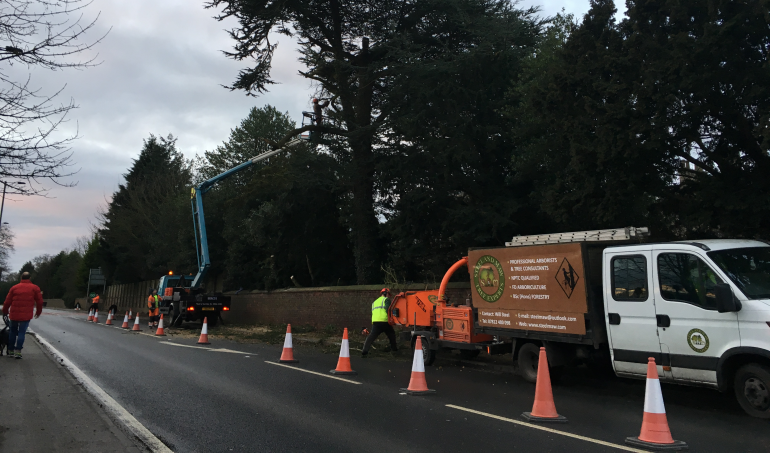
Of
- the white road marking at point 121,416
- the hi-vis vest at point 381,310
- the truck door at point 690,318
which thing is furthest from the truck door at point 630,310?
the white road marking at point 121,416

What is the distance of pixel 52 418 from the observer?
20.8 ft

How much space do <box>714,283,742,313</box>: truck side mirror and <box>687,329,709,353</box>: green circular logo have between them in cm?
52

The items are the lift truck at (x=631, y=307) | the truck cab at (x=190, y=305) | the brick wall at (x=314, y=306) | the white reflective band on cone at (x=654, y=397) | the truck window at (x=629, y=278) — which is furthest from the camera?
the truck cab at (x=190, y=305)

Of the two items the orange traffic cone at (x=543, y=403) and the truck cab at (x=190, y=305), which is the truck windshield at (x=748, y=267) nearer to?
the orange traffic cone at (x=543, y=403)

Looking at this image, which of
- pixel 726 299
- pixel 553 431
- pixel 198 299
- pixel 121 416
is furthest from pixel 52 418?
pixel 198 299

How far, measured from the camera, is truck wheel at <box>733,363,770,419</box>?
6566 millimetres

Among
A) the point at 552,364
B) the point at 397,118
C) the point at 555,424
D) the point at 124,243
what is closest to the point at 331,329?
the point at 397,118

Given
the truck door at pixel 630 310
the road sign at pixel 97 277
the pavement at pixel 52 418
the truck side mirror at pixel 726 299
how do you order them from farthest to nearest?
the road sign at pixel 97 277 → the truck door at pixel 630 310 → the truck side mirror at pixel 726 299 → the pavement at pixel 52 418

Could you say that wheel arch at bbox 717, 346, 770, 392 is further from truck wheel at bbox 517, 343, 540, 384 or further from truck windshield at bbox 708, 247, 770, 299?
truck wheel at bbox 517, 343, 540, 384

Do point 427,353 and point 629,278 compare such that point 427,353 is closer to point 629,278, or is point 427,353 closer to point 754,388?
point 629,278

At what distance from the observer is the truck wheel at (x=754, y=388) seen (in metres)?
6.57

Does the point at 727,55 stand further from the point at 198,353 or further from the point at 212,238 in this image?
the point at 212,238

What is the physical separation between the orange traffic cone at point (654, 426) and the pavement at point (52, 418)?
4.94 m

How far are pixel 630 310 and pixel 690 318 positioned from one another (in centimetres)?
85
